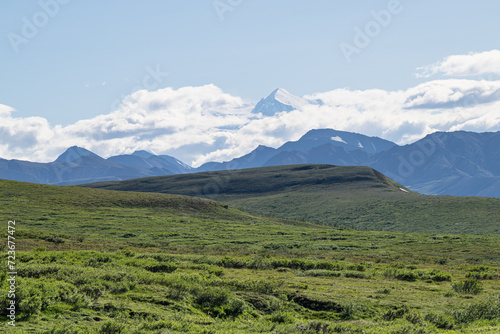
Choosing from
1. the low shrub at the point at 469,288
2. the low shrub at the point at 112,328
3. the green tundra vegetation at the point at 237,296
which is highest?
the low shrub at the point at 112,328

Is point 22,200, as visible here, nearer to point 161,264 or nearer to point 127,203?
point 127,203

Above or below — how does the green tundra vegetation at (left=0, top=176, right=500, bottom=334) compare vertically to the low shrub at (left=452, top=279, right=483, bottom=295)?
above

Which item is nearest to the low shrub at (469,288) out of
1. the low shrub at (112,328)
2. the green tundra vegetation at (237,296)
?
the green tundra vegetation at (237,296)

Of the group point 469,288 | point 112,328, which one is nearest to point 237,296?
point 112,328

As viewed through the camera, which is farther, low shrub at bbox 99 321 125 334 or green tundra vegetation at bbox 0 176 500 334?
green tundra vegetation at bbox 0 176 500 334

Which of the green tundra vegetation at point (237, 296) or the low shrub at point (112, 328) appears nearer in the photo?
the low shrub at point (112, 328)

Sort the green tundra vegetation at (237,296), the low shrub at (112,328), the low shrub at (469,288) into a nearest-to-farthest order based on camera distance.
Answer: the low shrub at (112,328), the green tundra vegetation at (237,296), the low shrub at (469,288)

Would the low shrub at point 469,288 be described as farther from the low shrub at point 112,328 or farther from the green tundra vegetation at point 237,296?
the low shrub at point 112,328

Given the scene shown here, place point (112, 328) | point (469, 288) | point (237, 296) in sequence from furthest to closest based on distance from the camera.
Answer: point (469, 288)
point (237, 296)
point (112, 328)

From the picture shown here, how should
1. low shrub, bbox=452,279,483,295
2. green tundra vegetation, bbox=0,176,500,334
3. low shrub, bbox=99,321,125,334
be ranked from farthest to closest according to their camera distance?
low shrub, bbox=452,279,483,295 → green tundra vegetation, bbox=0,176,500,334 → low shrub, bbox=99,321,125,334

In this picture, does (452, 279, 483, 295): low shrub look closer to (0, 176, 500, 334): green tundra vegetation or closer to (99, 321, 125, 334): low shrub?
(0, 176, 500, 334): green tundra vegetation

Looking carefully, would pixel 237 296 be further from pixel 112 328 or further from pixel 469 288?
pixel 469 288

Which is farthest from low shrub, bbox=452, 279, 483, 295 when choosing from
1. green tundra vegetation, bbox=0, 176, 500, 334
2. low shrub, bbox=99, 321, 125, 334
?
low shrub, bbox=99, 321, 125, 334

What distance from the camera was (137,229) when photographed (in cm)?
8356
